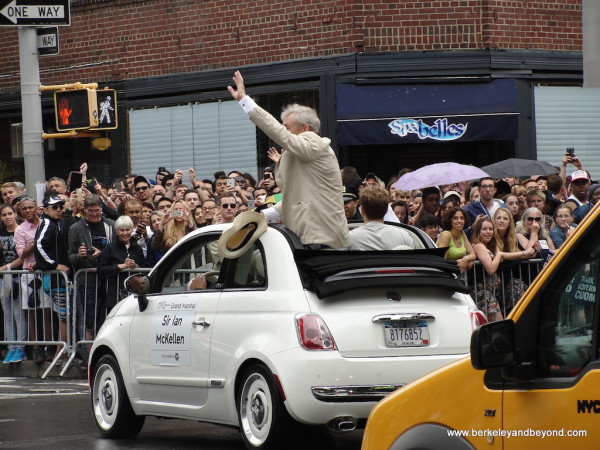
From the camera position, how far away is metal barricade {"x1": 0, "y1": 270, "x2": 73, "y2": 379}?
1511 cm

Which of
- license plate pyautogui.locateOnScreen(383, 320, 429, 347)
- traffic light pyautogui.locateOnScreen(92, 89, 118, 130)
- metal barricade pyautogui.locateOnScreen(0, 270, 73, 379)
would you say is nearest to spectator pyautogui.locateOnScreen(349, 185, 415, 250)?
license plate pyautogui.locateOnScreen(383, 320, 429, 347)

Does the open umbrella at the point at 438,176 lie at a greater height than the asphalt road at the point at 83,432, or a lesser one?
greater

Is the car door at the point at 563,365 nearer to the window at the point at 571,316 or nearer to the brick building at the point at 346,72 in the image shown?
the window at the point at 571,316

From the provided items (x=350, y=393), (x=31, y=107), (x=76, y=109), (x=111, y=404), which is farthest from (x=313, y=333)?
(x=31, y=107)

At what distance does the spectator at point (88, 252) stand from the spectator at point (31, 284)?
51 cm

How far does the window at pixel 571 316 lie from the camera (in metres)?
4.54

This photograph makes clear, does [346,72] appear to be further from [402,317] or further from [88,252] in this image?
[402,317]

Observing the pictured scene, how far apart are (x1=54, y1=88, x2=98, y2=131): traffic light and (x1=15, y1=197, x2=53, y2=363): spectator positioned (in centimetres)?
137

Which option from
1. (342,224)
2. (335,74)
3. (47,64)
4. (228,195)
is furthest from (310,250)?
(47,64)

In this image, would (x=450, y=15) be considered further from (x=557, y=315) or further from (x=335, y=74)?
(x=557, y=315)

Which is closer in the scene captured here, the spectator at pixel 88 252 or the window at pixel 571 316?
the window at pixel 571 316

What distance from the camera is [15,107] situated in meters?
28.0

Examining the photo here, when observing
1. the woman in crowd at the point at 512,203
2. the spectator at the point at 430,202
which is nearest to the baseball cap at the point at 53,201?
the spectator at the point at 430,202

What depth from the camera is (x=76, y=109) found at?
1714 centimetres
